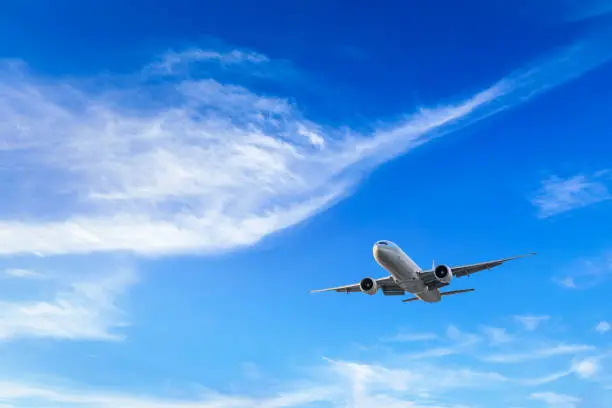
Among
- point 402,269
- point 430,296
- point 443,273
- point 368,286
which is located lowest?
point 430,296

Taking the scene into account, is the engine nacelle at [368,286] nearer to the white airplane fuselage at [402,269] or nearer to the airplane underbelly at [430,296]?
the white airplane fuselage at [402,269]

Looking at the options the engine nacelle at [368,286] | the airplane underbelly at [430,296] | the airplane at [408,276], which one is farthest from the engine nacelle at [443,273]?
the engine nacelle at [368,286]

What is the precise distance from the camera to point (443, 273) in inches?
4146

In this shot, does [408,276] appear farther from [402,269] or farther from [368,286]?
[368,286]

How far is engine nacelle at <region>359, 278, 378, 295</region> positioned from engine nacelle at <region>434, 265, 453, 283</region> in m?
11.5

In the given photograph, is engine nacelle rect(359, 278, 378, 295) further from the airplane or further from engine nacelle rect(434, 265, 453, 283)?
engine nacelle rect(434, 265, 453, 283)

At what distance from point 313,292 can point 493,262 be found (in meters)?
32.5

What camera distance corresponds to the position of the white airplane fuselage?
101 metres

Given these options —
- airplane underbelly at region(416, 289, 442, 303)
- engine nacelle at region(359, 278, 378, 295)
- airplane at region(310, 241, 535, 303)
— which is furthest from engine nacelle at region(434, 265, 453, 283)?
engine nacelle at region(359, 278, 378, 295)

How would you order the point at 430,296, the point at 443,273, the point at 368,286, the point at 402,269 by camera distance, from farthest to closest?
the point at 368,286 < the point at 430,296 < the point at 443,273 < the point at 402,269

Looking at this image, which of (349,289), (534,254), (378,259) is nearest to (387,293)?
(349,289)

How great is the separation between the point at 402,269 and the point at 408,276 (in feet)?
8.43

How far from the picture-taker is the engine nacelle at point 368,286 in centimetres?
11262

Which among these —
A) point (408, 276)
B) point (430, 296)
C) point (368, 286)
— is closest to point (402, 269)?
point (408, 276)
